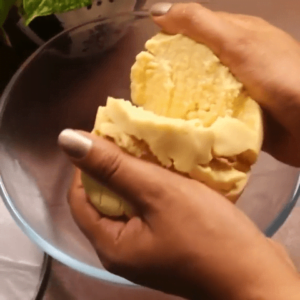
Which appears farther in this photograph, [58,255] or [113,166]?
[58,255]

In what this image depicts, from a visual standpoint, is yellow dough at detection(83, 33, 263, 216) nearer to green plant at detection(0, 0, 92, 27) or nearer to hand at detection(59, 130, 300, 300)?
hand at detection(59, 130, 300, 300)

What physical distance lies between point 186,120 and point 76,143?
0.11 meters

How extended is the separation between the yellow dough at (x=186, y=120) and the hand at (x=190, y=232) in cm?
2

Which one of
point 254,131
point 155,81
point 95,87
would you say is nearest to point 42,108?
point 95,87

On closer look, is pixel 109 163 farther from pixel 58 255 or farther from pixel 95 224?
pixel 58 255

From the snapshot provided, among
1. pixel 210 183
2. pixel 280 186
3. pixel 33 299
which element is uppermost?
pixel 210 183

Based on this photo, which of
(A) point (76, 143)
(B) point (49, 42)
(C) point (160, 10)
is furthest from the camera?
(B) point (49, 42)

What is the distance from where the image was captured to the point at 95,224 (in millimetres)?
424

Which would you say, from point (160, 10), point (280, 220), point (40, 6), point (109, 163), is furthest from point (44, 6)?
point (280, 220)

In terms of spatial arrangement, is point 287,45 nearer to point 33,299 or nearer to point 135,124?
point 135,124

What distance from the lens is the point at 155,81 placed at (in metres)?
0.44

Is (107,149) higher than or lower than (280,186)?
higher

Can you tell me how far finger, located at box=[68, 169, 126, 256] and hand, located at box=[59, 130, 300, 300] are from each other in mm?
39

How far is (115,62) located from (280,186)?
0.29 m
